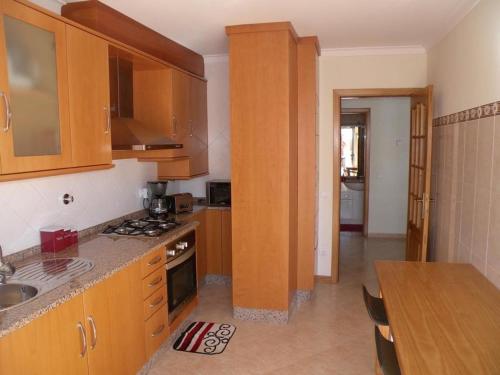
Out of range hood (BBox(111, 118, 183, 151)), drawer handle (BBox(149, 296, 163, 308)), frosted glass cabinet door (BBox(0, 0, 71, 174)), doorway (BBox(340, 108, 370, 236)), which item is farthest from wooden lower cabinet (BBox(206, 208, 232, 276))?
doorway (BBox(340, 108, 370, 236))

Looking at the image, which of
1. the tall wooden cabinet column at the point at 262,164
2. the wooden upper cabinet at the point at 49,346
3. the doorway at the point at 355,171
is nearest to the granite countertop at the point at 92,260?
the wooden upper cabinet at the point at 49,346

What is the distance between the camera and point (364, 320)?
3.62m

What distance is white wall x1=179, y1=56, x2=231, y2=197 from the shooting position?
457 centimetres

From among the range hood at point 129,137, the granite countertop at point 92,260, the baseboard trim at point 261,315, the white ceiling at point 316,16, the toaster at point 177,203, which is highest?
the white ceiling at point 316,16

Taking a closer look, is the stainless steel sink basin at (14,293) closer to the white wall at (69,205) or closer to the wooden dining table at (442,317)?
the white wall at (69,205)

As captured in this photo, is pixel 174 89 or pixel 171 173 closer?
pixel 174 89

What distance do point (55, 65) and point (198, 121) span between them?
2150mm

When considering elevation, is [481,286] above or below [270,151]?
below

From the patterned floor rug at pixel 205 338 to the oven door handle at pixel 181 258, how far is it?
1.96 feet

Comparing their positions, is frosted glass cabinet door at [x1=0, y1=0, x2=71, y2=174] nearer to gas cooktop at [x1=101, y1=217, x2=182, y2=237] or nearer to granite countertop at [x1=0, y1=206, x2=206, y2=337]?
granite countertop at [x1=0, y1=206, x2=206, y2=337]

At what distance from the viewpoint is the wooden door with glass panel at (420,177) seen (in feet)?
11.9

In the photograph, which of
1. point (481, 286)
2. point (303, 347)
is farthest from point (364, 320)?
point (481, 286)

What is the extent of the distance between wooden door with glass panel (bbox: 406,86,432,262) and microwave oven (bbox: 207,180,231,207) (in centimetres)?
188

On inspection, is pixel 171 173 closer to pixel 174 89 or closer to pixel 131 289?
pixel 174 89
